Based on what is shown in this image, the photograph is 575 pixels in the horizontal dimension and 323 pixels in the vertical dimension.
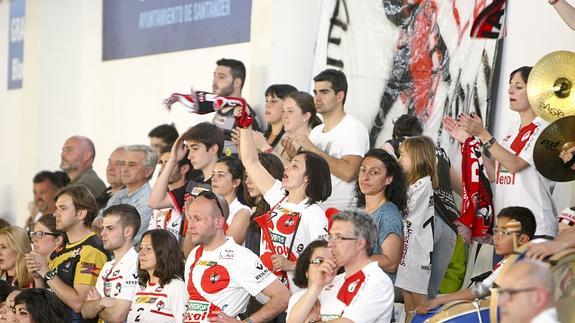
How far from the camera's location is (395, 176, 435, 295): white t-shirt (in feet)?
26.7

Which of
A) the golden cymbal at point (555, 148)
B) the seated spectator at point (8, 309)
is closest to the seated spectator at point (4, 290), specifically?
the seated spectator at point (8, 309)

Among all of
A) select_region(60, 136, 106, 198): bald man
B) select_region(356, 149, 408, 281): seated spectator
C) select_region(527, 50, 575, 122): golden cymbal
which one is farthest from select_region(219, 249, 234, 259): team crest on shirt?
select_region(60, 136, 106, 198): bald man

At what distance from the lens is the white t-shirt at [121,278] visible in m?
8.38

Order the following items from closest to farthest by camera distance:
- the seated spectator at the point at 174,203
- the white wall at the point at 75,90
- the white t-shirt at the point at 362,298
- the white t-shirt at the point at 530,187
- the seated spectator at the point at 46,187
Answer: the white t-shirt at the point at 362,298 → the white t-shirt at the point at 530,187 → the seated spectator at the point at 174,203 → the seated spectator at the point at 46,187 → the white wall at the point at 75,90

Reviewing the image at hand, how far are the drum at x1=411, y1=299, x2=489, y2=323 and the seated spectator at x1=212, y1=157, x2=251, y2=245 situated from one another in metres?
1.98

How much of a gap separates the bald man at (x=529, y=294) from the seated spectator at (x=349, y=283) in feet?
6.05

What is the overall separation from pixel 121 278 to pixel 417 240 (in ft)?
6.81

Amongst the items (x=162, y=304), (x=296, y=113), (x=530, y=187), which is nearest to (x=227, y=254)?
(x=162, y=304)

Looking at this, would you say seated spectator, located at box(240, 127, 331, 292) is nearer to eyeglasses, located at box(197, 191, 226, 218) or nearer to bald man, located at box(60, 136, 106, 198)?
eyeglasses, located at box(197, 191, 226, 218)

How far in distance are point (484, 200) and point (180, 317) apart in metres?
2.24

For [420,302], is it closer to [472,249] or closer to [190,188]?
[472,249]

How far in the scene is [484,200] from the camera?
27.5ft

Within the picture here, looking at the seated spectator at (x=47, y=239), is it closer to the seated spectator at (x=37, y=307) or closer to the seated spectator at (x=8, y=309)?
the seated spectator at (x=8, y=309)

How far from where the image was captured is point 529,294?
484 centimetres
